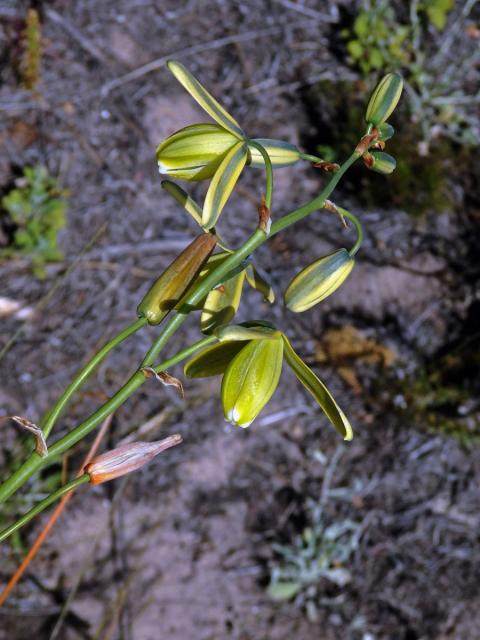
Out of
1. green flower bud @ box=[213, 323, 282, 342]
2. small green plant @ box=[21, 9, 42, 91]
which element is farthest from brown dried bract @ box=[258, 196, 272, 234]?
small green plant @ box=[21, 9, 42, 91]

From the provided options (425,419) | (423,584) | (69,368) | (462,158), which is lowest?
(423,584)

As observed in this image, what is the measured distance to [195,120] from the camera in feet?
10.3

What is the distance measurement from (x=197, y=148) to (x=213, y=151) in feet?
0.08

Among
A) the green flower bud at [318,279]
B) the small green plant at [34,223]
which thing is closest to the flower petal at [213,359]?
the green flower bud at [318,279]

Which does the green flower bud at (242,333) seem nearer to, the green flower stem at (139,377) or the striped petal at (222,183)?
the green flower stem at (139,377)

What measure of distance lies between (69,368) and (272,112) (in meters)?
1.50

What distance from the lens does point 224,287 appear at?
3.60ft

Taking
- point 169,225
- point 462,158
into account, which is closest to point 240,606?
point 169,225

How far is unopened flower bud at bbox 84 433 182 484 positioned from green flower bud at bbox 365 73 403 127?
53 cm

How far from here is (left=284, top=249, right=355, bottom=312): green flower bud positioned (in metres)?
1.05

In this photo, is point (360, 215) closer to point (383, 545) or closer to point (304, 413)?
point (304, 413)

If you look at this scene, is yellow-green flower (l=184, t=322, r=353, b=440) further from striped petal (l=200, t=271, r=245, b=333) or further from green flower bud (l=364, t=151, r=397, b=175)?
green flower bud (l=364, t=151, r=397, b=175)

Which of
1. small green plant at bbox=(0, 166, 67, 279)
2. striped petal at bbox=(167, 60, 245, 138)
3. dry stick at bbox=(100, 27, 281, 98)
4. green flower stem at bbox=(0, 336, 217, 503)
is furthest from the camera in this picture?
dry stick at bbox=(100, 27, 281, 98)

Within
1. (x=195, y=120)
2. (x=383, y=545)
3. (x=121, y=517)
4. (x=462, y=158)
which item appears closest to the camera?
(x=121, y=517)
